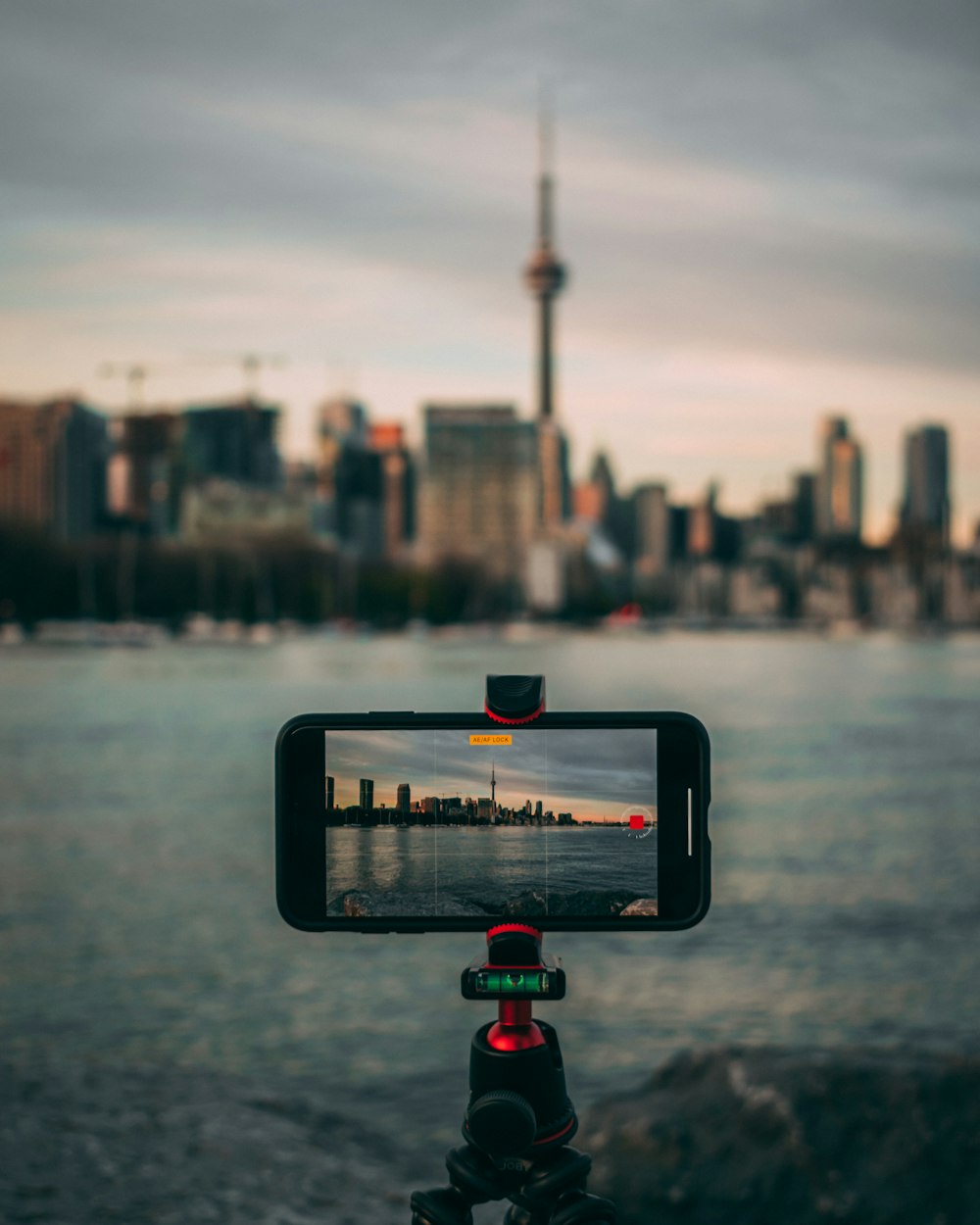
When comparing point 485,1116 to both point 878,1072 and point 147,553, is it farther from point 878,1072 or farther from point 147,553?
point 147,553

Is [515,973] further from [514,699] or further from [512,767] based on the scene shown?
[514,699]

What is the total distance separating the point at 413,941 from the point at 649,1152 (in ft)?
53.3

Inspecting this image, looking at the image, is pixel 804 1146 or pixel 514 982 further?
Result: pixel 804 1146

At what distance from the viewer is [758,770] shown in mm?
53562

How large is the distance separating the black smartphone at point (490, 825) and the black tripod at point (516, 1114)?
0.09 m

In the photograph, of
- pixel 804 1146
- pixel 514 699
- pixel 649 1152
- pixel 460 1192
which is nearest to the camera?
pixel 514 699

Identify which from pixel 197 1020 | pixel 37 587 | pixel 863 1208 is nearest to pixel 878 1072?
pixel 863 1208

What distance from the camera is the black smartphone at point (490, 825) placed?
94.3 inches

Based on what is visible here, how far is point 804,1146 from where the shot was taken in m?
8.52

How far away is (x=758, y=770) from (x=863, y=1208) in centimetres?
4614

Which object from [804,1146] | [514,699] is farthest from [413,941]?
[514,699]

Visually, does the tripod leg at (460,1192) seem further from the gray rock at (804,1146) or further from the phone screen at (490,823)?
the gray rock at (804,1146)

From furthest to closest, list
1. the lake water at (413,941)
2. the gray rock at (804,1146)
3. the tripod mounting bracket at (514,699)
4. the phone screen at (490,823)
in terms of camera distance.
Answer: the lake water at (413,941) < the gray rock at (804,1146) < the phone screen at (490,823) < the tripod mounting bracket at (514,699)

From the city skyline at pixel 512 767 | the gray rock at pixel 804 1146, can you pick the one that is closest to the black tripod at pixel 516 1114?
the city skyline at pixel 512 767
